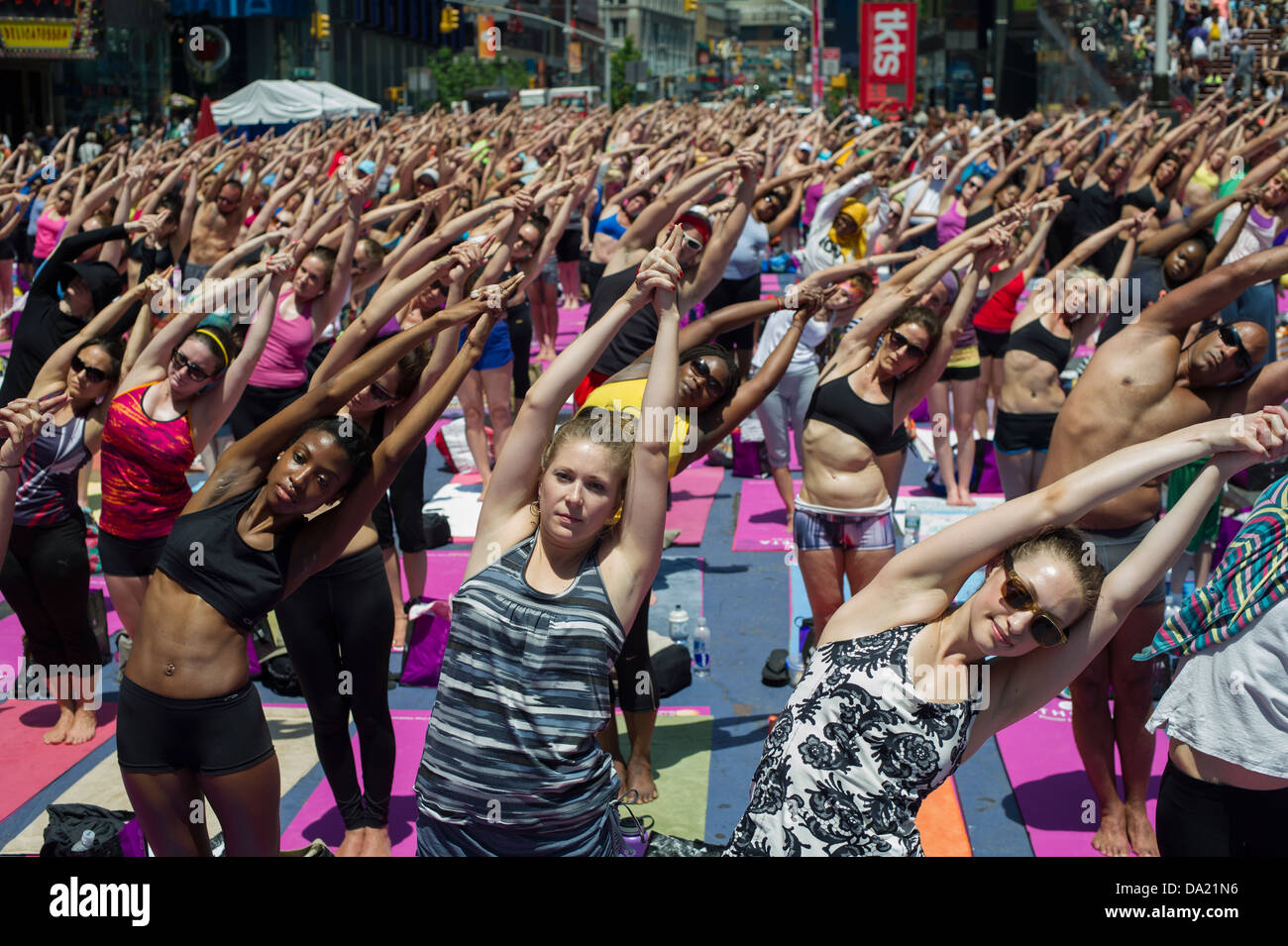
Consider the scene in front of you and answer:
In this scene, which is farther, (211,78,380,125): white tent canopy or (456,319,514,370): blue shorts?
(211,78,380,125): white tent canopy

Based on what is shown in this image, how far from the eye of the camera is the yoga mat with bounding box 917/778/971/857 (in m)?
4.95

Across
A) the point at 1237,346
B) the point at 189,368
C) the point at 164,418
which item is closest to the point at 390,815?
the point at 164,418

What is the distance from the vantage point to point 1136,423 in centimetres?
468

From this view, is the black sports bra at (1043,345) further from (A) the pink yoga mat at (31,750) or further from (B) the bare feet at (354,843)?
(A) the pink yoga mat at (31,750)

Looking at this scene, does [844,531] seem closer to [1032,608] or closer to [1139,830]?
[1139,830]

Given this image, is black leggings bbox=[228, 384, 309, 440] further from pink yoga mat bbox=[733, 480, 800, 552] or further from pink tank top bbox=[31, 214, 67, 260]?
pink tank top bbox=[31, 214, 67, 260]

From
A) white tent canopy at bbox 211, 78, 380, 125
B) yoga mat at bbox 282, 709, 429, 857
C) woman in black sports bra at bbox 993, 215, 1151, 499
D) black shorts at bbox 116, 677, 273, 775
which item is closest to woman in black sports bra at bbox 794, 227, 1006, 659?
woman in black sports bra at bbox 993, 215, 1151, 499

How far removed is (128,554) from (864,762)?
3706mm

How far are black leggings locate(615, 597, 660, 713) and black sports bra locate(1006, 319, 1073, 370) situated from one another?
10.4ft

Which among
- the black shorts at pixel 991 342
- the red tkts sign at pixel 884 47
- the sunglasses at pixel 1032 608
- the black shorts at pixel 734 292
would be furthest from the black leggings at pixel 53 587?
the red tkts sign at pixel 884 47

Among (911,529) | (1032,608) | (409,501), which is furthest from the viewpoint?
(911,529)
